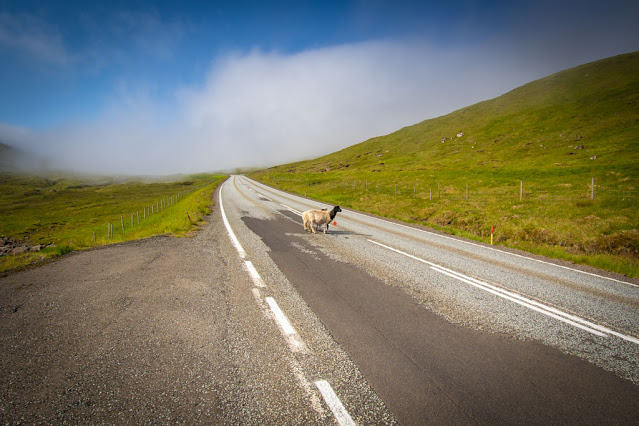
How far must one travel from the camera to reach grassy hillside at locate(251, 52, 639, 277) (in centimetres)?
1501

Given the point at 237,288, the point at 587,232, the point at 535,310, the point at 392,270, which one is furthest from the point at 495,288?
the point at 587,232

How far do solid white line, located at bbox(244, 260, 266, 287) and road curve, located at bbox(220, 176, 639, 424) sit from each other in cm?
12

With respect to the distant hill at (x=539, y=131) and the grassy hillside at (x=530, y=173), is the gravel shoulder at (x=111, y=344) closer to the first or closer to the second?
the grassy hillside at (x=530, y=173)

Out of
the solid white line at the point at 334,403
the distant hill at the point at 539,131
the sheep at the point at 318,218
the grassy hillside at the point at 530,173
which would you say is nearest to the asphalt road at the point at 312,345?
the solid white line at the point at 334,403

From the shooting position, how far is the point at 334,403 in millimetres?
3098

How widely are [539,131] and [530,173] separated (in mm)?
56663

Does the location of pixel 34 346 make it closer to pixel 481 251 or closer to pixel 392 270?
pixel 392 270

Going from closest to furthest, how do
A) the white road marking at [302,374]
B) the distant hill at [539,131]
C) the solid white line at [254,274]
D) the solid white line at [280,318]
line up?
the white road marking at [302,374]
the solid white line at [280,318]
the solid white line at [254,274]
the distant hill at [539,131]

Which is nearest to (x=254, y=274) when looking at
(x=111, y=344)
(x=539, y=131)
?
(x=111, y=344)

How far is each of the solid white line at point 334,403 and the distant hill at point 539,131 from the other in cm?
5162

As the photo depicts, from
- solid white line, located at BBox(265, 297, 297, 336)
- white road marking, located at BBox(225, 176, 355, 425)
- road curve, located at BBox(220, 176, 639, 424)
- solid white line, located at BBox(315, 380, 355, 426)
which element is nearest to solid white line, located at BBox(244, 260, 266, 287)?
white road marking, located at BBox(225, 176, 355, 425)

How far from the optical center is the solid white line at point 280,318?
15.3ft

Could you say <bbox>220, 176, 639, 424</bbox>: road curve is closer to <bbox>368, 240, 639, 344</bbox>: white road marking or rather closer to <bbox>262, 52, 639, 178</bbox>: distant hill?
<bbox>368, 240, 639, 344</bbox>: white road marking

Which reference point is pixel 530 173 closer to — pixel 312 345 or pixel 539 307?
pixel 539 307
